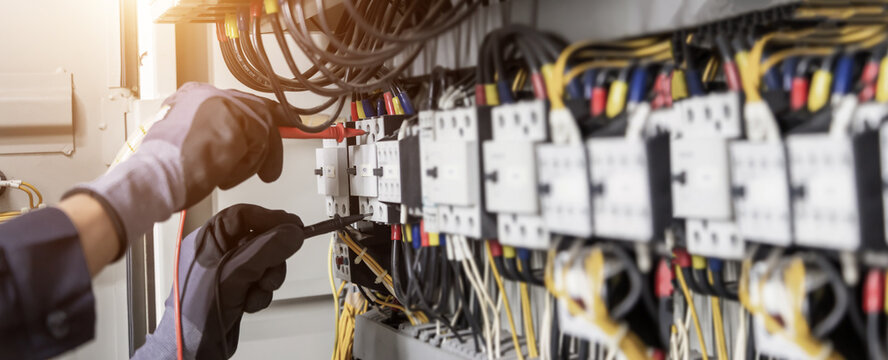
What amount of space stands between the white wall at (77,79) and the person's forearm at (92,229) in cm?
107

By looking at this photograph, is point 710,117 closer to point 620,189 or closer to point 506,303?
point 620,189

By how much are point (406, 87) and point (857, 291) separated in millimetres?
917

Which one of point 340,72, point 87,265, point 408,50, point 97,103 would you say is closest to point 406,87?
point 408,50

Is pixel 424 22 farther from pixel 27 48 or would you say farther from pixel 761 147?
pixel 27 48

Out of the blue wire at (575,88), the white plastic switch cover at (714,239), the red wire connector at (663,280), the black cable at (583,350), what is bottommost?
the black cable at (583,350)

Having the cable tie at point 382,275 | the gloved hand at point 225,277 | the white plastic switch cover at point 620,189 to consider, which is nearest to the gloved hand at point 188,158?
the gloved hand at point 225,277

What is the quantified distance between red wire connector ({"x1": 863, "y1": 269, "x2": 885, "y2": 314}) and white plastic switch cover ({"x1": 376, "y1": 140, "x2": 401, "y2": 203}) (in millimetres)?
779

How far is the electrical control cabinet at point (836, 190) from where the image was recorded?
610mm

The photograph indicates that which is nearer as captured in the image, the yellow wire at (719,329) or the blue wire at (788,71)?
the blue wire at (788,71)

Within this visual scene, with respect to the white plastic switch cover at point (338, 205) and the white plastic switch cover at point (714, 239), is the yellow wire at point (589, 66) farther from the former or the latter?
the white plastic switch cover at point (338, 205)

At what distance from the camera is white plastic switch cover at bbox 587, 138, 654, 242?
0.75 m

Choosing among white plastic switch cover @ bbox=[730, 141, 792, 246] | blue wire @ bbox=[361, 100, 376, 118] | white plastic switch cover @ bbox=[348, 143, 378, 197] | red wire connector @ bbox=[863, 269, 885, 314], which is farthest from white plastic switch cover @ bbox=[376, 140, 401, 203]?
red wire connector @ bbox=[863, 269, 885, 314]

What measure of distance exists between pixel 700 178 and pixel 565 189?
0.55ft

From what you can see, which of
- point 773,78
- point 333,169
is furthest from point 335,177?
point 773,78
